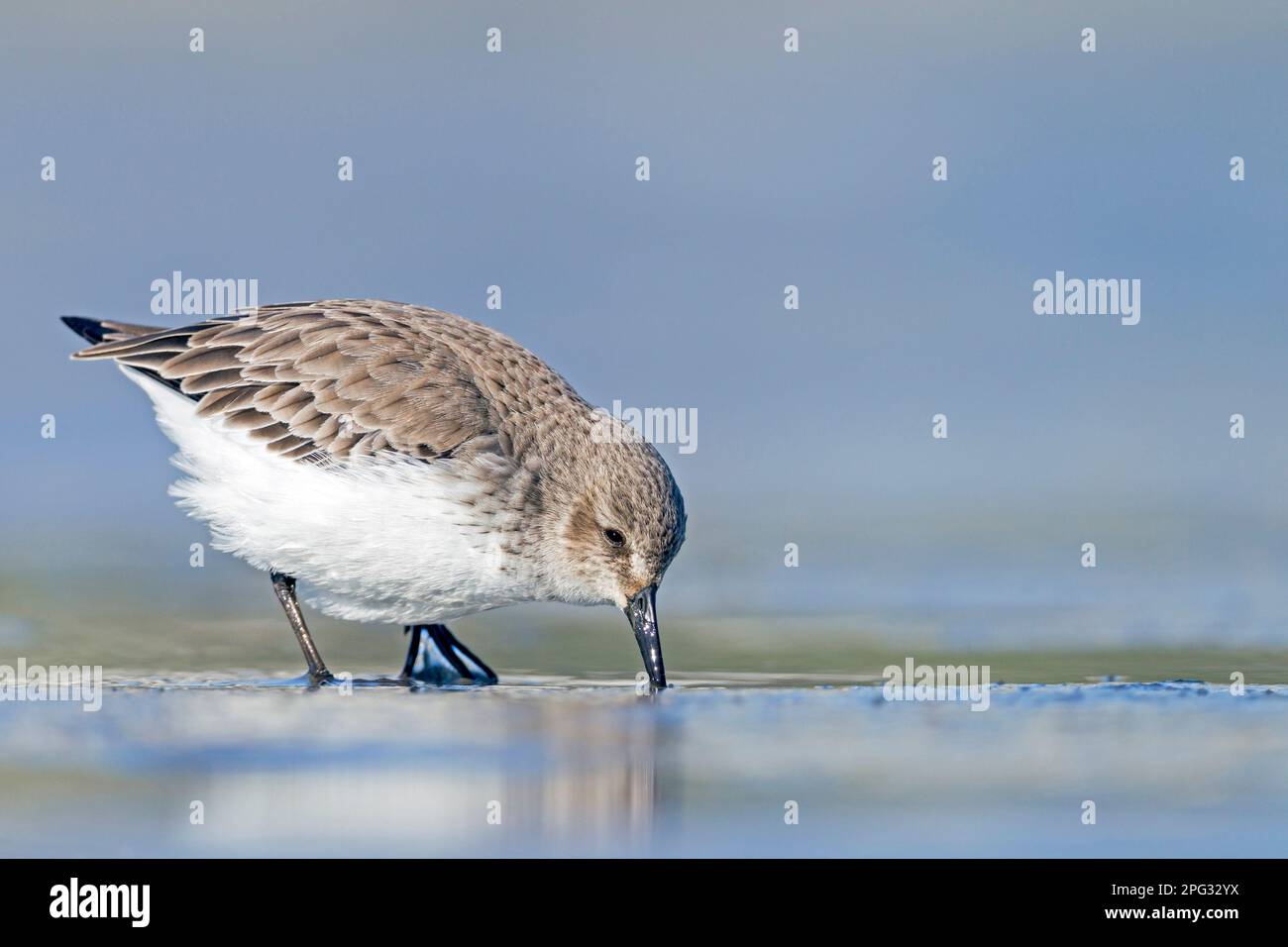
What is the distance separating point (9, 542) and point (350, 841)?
24.2 ft

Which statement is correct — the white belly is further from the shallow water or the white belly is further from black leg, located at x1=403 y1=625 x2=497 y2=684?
the shallow water

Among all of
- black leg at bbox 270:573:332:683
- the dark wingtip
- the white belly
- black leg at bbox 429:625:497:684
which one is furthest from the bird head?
the dark wingtip

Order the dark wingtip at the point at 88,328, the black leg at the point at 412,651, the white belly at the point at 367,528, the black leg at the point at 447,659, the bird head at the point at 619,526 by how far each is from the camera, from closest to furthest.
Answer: the white belly at the point at 367,528 → the bird head at the point at 619,526 → the black leg at the point at 447,659 → the black leg at the point at 412,651 → the dark wingtip at the point at 88,328

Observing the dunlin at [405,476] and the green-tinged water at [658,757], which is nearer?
the green-tinged water at [658,757]

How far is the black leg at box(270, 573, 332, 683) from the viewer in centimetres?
906

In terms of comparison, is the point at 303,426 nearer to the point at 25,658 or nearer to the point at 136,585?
the point at 25,658

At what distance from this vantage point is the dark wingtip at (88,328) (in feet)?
32.9

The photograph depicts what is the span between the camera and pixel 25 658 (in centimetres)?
956

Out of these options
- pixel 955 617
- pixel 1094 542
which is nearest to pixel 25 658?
pixel 955 617

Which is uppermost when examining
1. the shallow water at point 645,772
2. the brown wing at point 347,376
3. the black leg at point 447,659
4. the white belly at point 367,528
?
the brown wing at point 347,376

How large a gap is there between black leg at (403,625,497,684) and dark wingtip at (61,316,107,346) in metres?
2.32

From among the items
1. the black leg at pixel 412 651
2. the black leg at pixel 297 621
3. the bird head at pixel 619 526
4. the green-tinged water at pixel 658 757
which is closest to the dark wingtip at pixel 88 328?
the green-tinged water at pixel 658 757

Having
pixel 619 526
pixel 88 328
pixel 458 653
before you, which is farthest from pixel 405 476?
pixel 88 328

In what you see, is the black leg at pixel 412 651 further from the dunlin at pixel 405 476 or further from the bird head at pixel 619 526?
the bird head at pixel 619 526
